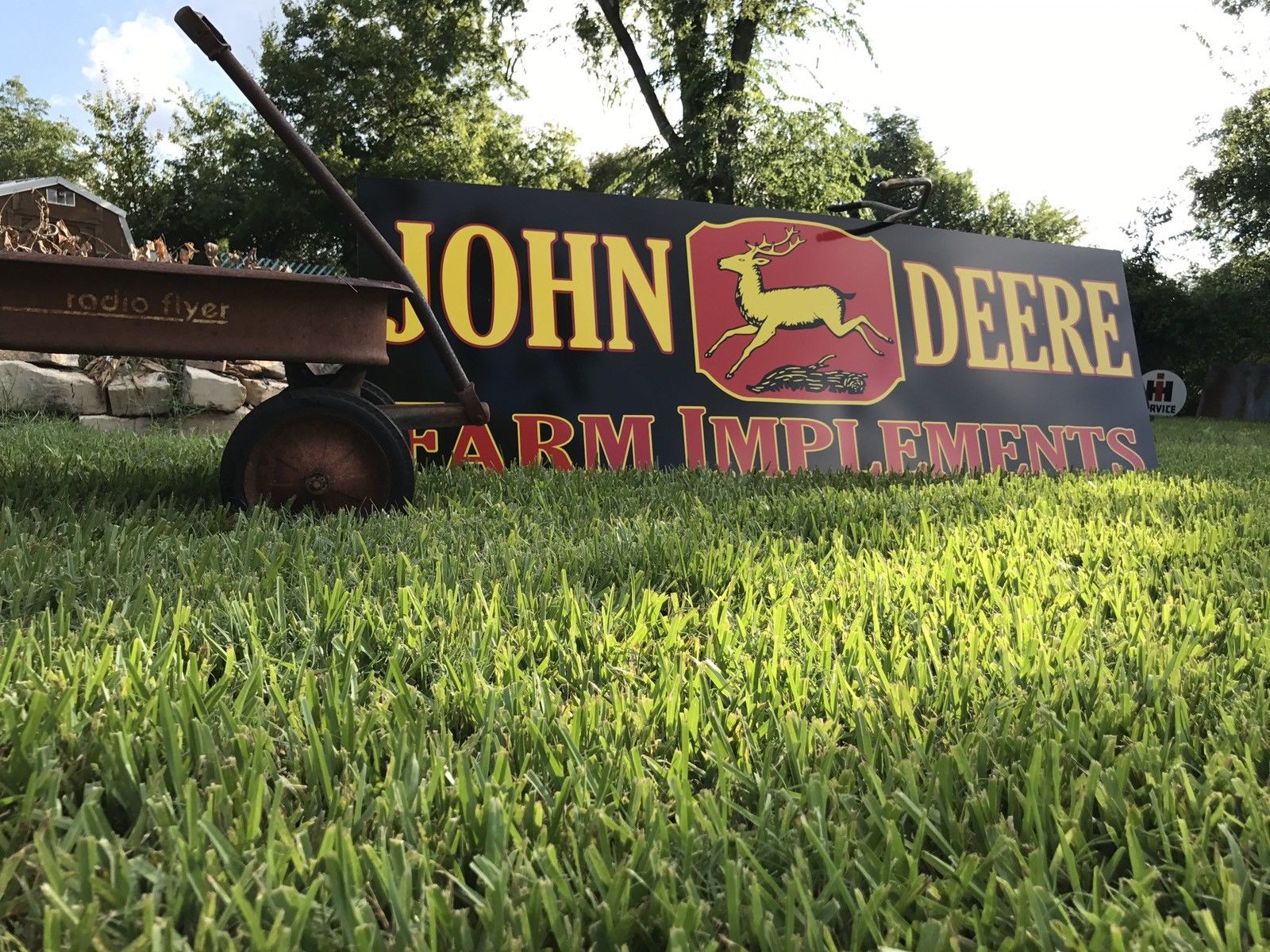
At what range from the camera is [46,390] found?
6.21 metres

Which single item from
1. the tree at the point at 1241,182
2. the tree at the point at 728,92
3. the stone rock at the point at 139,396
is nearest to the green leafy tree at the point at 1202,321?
the tree at the point at 1241,182

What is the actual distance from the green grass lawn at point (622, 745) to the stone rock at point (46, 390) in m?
4.88

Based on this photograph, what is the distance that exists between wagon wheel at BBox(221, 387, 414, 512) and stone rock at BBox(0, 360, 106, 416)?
4726 mm

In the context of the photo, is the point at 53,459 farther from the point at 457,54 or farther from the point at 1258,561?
the point at 457,54

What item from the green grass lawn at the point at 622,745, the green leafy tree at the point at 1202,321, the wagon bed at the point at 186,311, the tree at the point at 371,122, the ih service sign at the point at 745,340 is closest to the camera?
the green grass lawn at the point at 622,745

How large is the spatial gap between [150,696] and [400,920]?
1.99 feet

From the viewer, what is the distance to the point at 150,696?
1.20 meters

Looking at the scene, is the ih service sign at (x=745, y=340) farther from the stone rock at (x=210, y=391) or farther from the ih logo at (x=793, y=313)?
the stone rock at (x=210, y=391)

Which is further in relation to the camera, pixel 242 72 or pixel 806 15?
pixel 806 15

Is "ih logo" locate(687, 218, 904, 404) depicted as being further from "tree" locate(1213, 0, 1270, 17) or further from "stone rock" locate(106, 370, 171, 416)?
"tree" locate(1213, 0, 1270, 17)

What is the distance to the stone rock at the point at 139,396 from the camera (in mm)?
6371

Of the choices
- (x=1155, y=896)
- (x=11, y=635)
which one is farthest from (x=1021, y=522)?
(x=11, y=635)

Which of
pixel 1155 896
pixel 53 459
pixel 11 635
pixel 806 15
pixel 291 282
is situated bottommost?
pixel 1155 896

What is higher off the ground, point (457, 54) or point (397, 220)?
point (457, 54)
